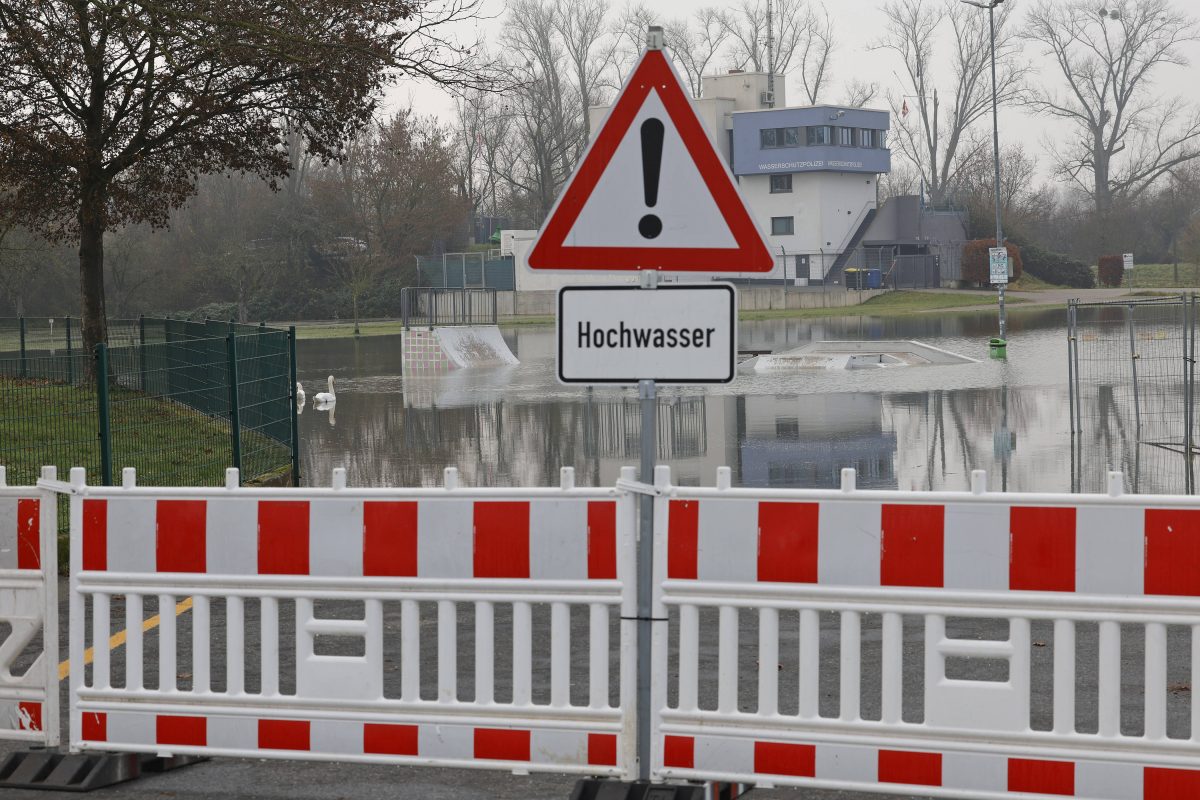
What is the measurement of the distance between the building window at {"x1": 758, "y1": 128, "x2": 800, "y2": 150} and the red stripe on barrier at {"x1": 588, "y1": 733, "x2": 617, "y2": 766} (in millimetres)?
84969

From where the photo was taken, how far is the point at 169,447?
15742 millimetres

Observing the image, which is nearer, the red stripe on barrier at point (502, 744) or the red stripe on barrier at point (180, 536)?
the red stripe on barrier at point (502, 744)

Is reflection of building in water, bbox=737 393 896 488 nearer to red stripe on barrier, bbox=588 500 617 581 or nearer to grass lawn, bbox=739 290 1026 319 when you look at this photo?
red stripe on barrier, bbox=588 500 617 581

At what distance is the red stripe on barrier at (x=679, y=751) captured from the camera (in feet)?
17.4

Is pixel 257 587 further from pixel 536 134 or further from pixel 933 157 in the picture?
pixel 933 157

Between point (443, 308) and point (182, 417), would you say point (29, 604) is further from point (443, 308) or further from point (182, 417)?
point (443, 308)

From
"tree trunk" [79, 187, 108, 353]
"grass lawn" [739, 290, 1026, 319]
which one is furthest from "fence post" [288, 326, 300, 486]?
"grass lawn" [739, 290, 1026, 319]

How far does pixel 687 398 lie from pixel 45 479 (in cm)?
1953

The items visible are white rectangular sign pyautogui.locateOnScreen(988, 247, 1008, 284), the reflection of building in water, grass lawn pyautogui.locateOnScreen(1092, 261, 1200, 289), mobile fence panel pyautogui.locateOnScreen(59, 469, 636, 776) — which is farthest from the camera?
grass lawn pyautogui.locateOnScreen(1092, 261, 1200, 289)

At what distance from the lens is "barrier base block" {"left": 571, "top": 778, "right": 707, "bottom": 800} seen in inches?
204

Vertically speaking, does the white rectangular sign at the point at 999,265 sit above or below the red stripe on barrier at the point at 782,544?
above

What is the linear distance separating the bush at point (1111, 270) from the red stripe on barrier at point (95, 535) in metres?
88.6

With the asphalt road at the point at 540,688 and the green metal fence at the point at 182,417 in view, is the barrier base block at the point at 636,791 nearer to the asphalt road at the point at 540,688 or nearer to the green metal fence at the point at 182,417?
the asphalt road at the point at 540,688

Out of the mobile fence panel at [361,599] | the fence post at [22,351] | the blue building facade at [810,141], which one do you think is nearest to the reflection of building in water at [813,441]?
the fence post at [22,351]
